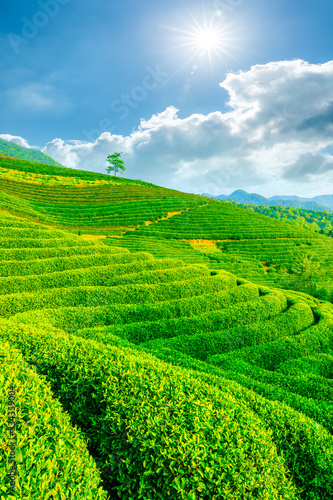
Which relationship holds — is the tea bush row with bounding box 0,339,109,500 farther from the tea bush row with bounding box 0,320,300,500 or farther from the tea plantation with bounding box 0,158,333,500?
the tea bush row with bounding box 0,320,300,500

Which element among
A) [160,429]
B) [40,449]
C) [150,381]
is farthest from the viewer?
[150,381]

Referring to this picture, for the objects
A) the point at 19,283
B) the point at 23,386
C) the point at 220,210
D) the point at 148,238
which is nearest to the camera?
the point at 23,386

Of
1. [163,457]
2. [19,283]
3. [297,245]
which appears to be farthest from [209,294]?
[297,245]

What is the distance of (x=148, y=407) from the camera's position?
4.90 m

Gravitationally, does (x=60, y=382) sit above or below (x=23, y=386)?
below

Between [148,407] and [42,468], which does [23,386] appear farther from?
[148,407]

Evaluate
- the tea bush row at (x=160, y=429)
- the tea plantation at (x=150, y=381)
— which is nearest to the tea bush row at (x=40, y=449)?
the tea plantation at (x=150, y=381)

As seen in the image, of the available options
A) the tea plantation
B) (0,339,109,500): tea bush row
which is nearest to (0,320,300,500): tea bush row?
the tea plantation

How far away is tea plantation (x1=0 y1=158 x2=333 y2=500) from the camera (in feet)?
13.1

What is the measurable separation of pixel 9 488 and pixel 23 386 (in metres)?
1.75

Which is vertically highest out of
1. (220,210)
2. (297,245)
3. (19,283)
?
(220,210)

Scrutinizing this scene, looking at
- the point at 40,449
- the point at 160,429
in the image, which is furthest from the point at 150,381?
the point at 40,449

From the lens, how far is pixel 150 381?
18.7ft

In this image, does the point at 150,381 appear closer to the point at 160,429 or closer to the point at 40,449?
the point at 160,429
